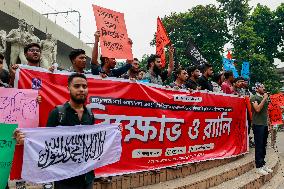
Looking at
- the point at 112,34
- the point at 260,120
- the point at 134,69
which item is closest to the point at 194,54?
the point at 260,120

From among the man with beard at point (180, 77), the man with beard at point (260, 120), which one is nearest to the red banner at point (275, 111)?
the man with beard at point (260, 120)

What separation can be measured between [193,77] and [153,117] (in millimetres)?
1975

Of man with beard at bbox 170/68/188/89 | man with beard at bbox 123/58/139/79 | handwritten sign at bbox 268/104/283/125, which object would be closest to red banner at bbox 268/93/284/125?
handwritten sign at bbox 268/104/283/125

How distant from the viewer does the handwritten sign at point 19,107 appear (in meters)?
3.37

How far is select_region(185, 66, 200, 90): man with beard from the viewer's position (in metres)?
6.96

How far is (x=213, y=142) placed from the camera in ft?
23.2

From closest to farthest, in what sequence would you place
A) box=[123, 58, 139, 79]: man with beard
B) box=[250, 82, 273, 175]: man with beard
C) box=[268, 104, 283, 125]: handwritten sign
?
box=[123, 58, 139, 79]: man with beard, box=[250, 82, 273, 175]: man with beard, box=[268, 104, 283, 125]: handwritten sign

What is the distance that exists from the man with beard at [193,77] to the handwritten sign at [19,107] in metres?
3.80

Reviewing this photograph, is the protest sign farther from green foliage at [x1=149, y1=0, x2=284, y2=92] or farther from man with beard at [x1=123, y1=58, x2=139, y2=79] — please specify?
green foliage at [x1=149, y1=0, x2=284, y2=92]

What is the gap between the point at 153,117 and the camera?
5.50 m

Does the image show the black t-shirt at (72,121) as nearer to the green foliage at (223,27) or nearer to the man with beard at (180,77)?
the man with beard at (180,77)

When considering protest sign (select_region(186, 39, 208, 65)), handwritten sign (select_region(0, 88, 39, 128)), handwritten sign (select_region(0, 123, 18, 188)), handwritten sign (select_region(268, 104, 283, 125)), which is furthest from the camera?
handwritten sign (select_region(268, 104, 283, 125))

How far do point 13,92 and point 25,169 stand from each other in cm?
79

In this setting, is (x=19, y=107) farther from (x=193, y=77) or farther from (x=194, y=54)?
(x=194, y=54)
